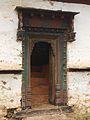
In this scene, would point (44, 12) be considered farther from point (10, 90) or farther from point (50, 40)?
point (10, 90)

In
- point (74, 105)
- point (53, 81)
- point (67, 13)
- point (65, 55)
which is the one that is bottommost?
point (74, 105)

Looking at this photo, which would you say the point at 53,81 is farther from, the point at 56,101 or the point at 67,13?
the point at 67,13

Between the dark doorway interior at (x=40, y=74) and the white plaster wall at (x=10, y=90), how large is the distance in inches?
36.9

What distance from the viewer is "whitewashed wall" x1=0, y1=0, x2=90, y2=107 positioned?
8562 millimetres

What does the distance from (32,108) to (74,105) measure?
1246mm

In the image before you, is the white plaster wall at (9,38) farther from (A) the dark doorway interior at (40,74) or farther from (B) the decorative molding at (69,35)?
(B) the decorative molding at (69,35)

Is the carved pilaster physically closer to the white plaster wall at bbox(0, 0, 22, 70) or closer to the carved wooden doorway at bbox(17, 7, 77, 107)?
the carved wooden doorway at bbox(17, 7, 77, 107)

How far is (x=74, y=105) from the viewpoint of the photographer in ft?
31.0

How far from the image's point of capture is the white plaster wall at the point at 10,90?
27.9 ft

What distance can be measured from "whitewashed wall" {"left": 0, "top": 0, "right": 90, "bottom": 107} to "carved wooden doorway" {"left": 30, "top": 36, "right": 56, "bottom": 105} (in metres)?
0.48

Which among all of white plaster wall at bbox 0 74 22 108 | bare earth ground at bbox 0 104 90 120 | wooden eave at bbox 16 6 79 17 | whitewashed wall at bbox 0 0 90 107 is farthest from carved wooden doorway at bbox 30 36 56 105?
white plaster wall at bbox 0 74 22 108

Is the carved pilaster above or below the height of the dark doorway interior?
above

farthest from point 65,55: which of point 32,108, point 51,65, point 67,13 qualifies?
point 32,108

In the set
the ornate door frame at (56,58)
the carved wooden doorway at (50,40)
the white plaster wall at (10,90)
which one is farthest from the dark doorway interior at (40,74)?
the white plaster wall at (10,90)
